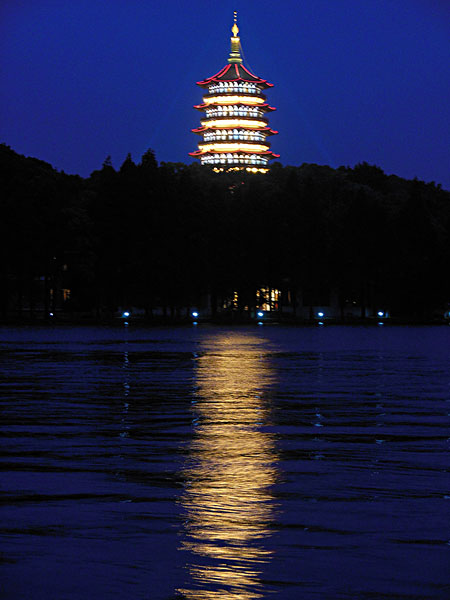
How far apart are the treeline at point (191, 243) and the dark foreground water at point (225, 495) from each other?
8348 centimetres

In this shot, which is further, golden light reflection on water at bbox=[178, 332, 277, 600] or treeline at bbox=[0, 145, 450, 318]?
treeline at bbox=[0, 145, 450, 318]

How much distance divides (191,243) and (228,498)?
100744 millimetres

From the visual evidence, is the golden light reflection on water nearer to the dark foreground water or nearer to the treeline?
the dark foreground water

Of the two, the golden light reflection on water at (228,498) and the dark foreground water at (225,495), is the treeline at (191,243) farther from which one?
the golden light reflection on water at (228,498)

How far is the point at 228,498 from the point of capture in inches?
377

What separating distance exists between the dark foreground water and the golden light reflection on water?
2 cm

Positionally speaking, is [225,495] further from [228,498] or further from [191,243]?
[191,243]

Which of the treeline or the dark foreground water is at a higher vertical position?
the treeline

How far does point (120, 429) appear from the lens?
1508 cm

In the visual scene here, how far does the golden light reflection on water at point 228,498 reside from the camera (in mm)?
6878

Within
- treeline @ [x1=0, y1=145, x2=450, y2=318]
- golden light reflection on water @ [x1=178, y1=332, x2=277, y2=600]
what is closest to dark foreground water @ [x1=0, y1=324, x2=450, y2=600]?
golden light reflection on water @ [x1=178, y1=332, x2=277, y2=600]

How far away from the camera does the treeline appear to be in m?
104

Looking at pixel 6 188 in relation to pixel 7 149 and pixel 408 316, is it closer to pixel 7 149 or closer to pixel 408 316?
pixel 7 149

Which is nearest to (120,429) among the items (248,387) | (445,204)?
(248,387)
